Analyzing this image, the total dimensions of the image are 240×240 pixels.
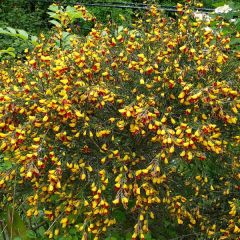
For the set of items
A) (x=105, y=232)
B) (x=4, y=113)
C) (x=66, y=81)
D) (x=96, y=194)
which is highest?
(x=66, y=81)

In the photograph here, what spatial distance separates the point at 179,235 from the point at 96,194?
3.12 feet

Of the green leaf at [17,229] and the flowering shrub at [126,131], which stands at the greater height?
the flowering shrub at [126,131]

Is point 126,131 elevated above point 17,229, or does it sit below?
above

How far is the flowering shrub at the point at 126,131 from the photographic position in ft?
8.96

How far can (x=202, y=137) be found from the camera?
265cm

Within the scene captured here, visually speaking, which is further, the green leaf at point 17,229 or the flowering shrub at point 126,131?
the green leaf at point 17,229

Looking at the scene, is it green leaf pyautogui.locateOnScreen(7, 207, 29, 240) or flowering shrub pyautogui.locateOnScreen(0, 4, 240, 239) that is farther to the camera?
green leaf pyautogui.locateOnScreen(7, 207, 29, 240)

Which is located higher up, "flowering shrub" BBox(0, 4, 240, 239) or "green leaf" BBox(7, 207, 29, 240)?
"flowering shrub" BBox(0, 4, 240, 239)

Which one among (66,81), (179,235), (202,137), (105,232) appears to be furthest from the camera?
(179,235)

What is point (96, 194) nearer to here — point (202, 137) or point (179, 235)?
point (202, 137)

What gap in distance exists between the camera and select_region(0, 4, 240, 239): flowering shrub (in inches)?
107

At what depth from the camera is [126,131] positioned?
297 centimetres

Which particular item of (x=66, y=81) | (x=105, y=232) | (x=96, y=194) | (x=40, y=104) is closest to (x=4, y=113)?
(x=40, y=104)

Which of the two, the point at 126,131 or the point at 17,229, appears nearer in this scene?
the point at 126,131
